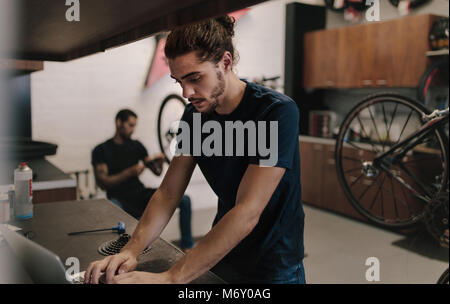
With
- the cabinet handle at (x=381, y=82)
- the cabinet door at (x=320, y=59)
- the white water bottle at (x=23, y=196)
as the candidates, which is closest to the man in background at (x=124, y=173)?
the white water bottle at (x=23, y=196)

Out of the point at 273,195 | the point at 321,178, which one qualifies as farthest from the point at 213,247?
the point at 321,178

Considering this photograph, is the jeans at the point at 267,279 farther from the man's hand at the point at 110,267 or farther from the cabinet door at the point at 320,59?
the cabinet door at the point at 320,59

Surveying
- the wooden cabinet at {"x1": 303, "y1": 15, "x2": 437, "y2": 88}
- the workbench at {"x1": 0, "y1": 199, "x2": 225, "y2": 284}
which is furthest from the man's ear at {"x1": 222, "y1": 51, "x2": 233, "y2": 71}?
the wooden cabinet at {"x1": 303, "y1": 15, "x2": 437, "y2": 88}

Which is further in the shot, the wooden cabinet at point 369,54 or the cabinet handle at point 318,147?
the cabinet handle at point 318,147

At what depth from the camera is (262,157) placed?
1141mm

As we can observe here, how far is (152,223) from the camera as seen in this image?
4.25 ft

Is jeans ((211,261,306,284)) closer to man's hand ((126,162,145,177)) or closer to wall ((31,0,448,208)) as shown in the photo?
man's hand ((126,162,145,177))

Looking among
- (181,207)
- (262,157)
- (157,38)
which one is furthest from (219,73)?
(157,38)

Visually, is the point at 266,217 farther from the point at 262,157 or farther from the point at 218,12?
the point at 218,12

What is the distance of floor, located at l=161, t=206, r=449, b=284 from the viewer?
3.10 m

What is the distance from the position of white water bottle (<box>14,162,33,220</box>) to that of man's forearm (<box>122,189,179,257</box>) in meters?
0.55

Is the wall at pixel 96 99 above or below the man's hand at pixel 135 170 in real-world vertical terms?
above

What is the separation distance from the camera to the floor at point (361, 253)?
3.10 meters

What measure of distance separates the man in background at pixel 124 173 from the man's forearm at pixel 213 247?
227 cm
